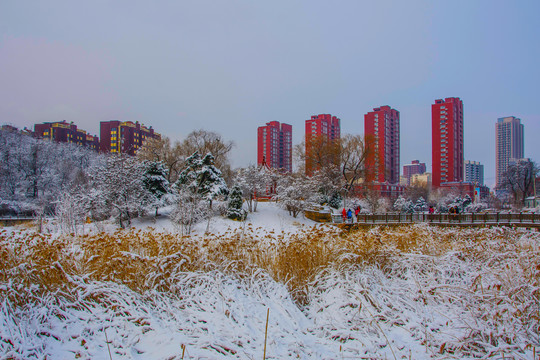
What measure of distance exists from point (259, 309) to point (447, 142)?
75188 millimetres

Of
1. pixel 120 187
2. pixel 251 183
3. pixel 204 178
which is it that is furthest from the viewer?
pixel 251 183

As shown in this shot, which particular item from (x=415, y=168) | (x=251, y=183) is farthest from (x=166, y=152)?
(x=415, y=168)

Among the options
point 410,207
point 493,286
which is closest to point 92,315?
point 493,286

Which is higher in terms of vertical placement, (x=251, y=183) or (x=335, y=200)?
(x=251, y=183)

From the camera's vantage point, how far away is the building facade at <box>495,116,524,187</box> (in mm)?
143375

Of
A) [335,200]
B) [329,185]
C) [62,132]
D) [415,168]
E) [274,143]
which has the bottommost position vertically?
[335,200]

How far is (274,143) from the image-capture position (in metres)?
86.6

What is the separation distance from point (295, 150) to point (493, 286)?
96.3 ft

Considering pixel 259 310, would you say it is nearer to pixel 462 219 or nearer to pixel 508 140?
pixel 462 219

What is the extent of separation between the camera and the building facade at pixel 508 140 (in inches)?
5645

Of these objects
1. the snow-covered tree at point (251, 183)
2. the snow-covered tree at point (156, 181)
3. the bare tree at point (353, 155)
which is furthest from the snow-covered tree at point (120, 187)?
the bare tree at point (353, 155)

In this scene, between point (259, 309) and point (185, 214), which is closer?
point (259, 309)

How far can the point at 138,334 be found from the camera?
290 cm

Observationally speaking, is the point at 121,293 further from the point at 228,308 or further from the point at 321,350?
the point at 321,350
